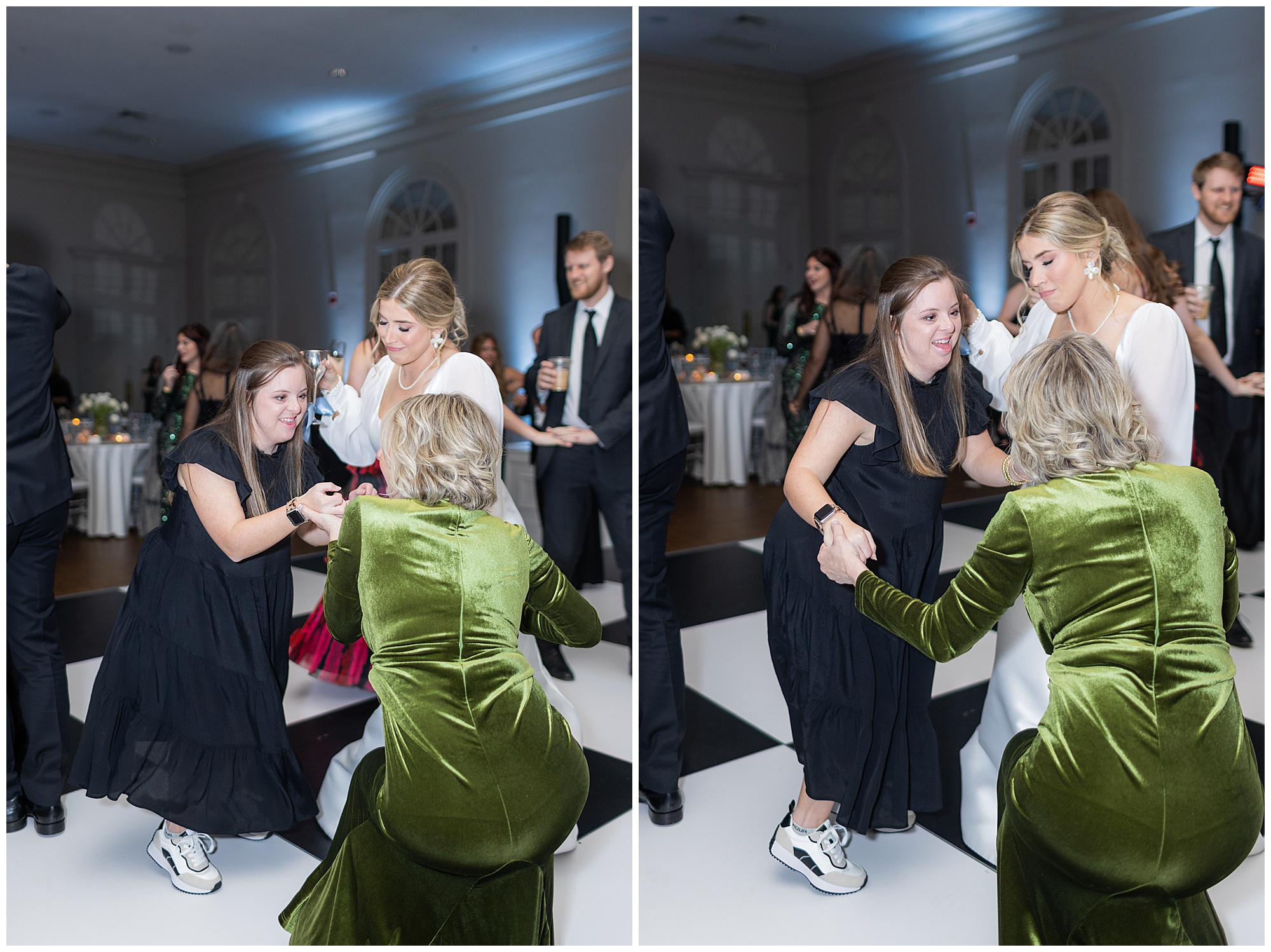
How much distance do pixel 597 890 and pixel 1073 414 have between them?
1302 mm

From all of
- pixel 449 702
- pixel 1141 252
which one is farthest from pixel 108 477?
pixel 1141 252

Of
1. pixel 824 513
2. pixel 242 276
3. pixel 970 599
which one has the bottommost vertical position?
pixel 970 599

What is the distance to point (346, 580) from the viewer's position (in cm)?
161

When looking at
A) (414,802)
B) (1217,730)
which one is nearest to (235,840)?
(414,802)

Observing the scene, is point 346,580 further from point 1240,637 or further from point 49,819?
point 1240,637

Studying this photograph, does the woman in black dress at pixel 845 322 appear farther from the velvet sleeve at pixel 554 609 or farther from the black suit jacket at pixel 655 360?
the velvet sleeve at pixel 554 609

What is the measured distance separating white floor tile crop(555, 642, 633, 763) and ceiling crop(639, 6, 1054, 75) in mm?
1345

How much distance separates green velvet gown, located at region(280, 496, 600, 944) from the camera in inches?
61.0

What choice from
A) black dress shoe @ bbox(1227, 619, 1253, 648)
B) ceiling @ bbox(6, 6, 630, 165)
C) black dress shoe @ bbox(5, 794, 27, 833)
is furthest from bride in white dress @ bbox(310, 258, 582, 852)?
black dress shoe @ bbox(1227, 619, 1253, 648)

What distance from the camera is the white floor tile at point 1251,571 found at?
3.60m

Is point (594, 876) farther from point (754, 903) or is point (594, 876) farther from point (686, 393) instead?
point (686, 393)

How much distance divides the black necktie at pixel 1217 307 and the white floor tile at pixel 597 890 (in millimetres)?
2451

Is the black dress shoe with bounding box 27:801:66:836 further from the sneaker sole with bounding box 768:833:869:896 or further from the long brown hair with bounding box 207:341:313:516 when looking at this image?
the sneaker sole with bounding box 768:833:869:896

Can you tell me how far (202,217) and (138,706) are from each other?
0.99 metres
